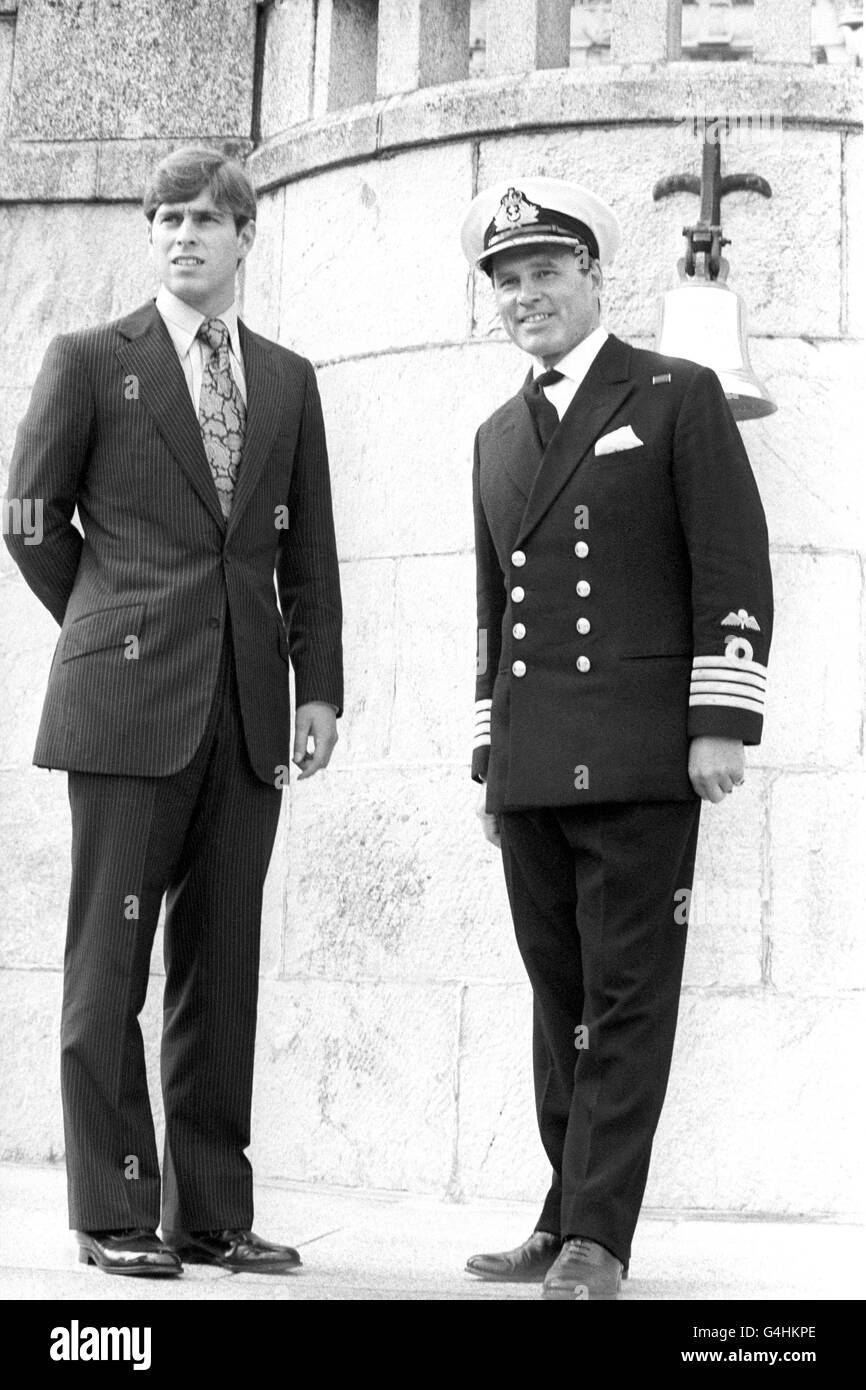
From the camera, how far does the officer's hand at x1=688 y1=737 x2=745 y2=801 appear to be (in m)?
3.60

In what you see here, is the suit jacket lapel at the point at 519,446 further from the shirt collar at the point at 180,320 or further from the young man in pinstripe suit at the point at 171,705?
the shirt collar at the point at 180,320

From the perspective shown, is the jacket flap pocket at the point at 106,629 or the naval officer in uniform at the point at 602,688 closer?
the naval officer in uniform at the point at 602,688

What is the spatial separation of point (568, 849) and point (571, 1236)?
2.42 feet

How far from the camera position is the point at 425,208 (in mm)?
5391

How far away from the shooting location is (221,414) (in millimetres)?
3969

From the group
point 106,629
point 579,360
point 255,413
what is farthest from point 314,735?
point 579,360

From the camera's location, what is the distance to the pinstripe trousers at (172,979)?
12.1 feet

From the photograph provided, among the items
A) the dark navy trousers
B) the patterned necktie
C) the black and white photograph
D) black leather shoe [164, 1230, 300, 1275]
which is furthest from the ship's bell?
black leather shoe [164, 1230, 300, 1275]

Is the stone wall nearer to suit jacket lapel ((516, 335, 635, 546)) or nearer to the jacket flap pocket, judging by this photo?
suit jacket lapel ((516, 335, 635, 546))

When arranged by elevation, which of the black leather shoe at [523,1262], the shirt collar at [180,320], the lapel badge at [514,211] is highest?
the lapel badge at [514,211]

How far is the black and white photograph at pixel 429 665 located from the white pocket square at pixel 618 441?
11mm

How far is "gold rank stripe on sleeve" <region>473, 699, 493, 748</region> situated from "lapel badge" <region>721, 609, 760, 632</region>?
0.62m

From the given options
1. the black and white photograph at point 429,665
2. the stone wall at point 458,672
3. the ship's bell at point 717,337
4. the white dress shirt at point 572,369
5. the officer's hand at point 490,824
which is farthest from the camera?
the stone wall at point 458,672

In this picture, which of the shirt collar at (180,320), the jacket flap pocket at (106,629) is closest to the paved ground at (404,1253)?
the jacket flap pocket at (106,629)
